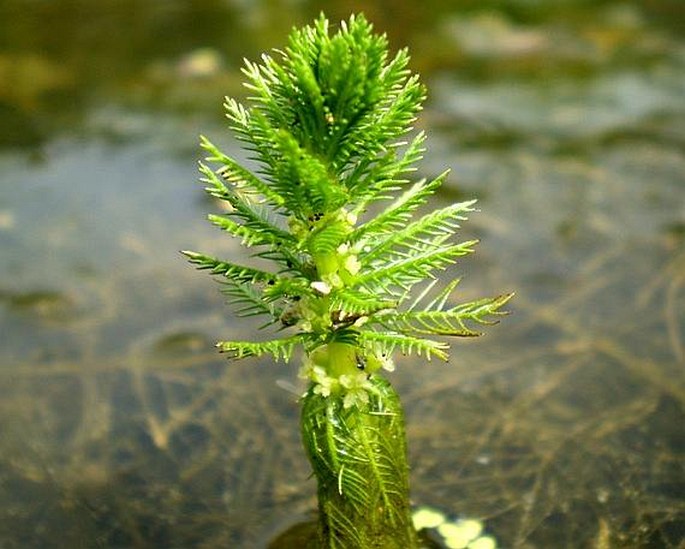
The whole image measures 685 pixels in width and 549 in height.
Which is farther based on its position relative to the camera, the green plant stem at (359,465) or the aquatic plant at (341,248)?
the green plant stem at (359,465)

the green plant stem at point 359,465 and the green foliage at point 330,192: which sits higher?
the green foliage at point 330,192

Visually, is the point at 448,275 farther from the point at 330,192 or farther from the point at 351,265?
the point at 330,192

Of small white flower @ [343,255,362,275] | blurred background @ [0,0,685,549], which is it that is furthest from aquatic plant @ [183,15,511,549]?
blurred background @ [0,0,685,549]

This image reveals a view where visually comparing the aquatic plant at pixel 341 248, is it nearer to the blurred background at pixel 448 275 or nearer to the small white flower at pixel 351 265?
the small white flower at pixel 351 265

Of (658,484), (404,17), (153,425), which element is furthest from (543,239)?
(404,17)

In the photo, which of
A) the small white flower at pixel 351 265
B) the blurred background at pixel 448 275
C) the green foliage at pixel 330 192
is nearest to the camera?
the green foliage at pixel 330 192

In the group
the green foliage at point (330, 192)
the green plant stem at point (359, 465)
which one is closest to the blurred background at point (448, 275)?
the green plant stem at point (359, 465)

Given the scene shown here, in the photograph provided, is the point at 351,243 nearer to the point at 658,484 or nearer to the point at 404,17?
the point at 658,484

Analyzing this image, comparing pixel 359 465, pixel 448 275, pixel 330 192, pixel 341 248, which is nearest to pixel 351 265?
pixel 341 248
